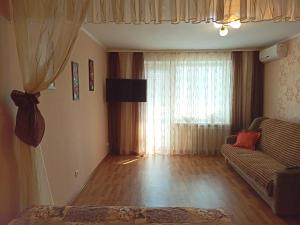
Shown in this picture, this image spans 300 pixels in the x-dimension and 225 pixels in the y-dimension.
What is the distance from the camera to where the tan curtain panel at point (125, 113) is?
630cm

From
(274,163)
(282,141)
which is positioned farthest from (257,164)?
(282,141)

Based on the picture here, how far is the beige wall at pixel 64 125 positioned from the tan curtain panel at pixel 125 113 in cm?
37

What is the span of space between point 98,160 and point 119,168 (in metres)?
0.43

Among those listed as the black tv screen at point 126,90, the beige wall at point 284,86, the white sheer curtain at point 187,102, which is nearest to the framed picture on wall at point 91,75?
the black tv screen at point 126,90

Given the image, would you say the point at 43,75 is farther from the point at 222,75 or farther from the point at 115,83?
the point at 222,75

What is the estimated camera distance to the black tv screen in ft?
20.1

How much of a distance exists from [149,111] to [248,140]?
2.18m

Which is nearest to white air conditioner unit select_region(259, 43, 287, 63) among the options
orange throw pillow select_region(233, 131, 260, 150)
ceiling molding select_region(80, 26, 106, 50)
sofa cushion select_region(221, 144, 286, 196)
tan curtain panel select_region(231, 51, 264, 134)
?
tan curtain panel select_region(231, 51, 264, 134)

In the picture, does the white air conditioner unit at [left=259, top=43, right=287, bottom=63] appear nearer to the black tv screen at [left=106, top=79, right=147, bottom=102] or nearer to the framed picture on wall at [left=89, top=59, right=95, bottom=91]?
Answer: the black tv screen at [left=106, top=79, right=147, bottom=102]

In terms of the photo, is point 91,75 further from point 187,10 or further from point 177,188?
point 187,10

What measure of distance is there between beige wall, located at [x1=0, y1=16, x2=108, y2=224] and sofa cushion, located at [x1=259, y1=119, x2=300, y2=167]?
2.88m

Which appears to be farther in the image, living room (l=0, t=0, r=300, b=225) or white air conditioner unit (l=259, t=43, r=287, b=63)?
white air conditioner unit (l=259, t=43, r=287, b=63)

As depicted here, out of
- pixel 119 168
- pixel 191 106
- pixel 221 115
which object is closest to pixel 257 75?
pixel 221 115

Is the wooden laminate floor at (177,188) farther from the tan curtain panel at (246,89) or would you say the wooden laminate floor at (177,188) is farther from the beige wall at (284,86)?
the beige wall at (284,86)
